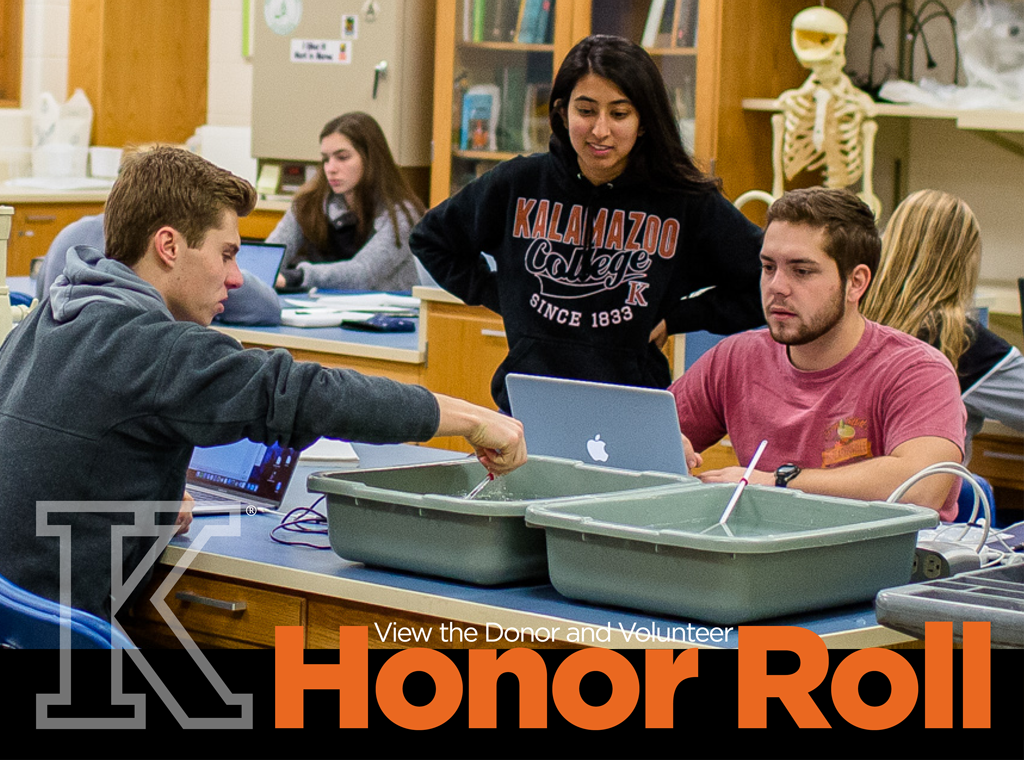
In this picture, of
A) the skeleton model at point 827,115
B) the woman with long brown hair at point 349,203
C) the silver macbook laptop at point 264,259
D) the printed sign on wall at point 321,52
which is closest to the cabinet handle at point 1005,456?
the skeleton model at point 827,115

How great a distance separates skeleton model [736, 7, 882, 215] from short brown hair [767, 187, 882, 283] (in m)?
2.16

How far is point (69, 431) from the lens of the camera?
177 cm

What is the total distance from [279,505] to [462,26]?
3.56m

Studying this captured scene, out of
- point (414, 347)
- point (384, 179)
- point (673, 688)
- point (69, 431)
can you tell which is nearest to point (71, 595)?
point (69, 431)

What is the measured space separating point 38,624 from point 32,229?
5009mm

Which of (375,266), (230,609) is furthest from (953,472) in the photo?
(375,266)

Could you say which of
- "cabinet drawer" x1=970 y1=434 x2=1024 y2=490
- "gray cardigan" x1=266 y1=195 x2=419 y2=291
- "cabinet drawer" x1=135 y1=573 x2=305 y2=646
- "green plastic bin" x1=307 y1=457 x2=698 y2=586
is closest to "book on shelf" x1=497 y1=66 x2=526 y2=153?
"gray cardigan" x1=266 y1=195 x2=419 y2=291

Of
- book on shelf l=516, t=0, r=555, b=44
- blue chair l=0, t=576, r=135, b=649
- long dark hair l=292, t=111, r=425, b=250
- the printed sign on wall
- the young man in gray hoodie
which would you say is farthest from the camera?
the printed sign on wall

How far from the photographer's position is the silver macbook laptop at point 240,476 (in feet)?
7.37

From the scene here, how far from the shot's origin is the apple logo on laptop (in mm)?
2078

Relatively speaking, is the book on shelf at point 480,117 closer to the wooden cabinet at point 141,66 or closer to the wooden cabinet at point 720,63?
the wooden cabinet at point 720,63

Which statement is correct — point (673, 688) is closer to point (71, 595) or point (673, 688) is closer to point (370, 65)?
point (71, 595)

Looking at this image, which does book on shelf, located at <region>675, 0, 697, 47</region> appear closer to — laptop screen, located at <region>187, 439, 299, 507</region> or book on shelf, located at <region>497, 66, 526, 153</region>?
book on shelf, located at <region>497, 66, 526, 153</region>

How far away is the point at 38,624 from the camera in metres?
1.48
